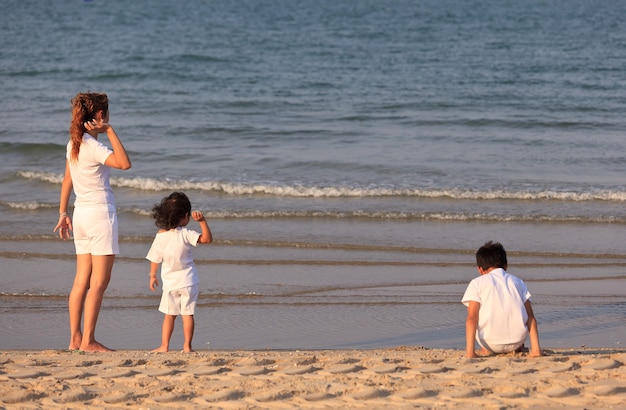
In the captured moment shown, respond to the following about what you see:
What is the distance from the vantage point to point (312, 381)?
4758mm

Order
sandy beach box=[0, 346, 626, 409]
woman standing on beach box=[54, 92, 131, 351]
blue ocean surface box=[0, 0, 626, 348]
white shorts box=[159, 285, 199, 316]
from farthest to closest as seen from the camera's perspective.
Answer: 1. blue ocean surface box=[0, 0, 626, 348]
2. white shorts box=[159, 285, 199, 316]
3. woman standing on beach box=[54, 92, 131, 351]
4. sandy beach box=[0, 346, 626, 409]

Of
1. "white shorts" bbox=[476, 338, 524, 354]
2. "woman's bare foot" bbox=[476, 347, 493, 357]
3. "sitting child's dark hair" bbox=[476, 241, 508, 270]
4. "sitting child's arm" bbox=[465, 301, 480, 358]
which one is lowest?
"woman's bare foot" bbox=[476, 347, 493, 357]

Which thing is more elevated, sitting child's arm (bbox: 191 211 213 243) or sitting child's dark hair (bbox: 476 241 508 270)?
sitting child's arm (bbox: 191 211 213 243)

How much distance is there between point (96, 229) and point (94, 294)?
455 millimetres

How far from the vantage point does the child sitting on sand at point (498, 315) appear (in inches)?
210

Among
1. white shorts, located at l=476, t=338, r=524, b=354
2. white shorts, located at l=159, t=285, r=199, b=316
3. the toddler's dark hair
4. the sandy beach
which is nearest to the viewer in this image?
the sandy beach

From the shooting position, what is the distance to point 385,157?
14.7m

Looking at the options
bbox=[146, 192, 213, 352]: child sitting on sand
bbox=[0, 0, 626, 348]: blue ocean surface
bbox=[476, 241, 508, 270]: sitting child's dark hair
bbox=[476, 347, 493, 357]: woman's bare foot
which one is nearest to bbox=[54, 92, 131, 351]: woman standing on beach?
bbox=[146, 192, 213, 352]: child sitting on sand

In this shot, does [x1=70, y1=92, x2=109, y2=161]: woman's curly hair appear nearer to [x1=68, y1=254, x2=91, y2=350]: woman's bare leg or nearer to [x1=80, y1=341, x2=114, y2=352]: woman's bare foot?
[x1=68, y1=254, x2=91, y2=350]: woman's bare leg

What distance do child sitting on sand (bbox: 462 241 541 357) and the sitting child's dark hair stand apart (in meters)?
0.08

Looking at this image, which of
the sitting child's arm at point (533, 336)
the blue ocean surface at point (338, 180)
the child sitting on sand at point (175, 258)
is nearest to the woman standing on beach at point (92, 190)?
the child sitting on sand at point (175, 258)

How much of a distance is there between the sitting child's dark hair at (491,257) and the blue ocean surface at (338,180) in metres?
1.17

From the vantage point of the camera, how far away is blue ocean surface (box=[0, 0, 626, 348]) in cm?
736

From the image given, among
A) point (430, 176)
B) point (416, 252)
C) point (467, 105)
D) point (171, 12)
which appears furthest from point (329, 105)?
point (171, 12)
